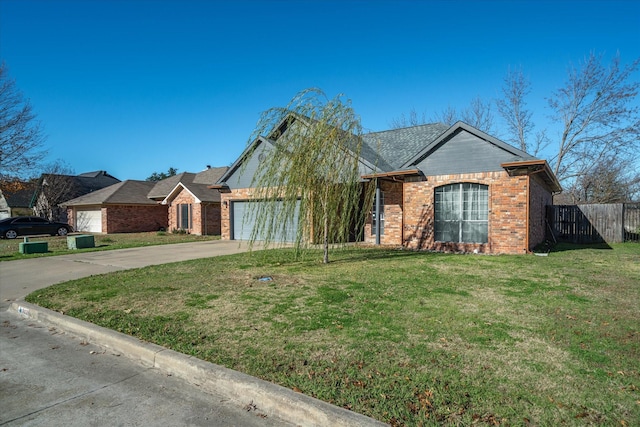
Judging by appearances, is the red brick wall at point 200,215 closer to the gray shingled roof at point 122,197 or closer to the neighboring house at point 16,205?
the gray shingled roof at point 122,197

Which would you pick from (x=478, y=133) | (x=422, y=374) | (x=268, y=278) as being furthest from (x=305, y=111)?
(x=422, y=374)

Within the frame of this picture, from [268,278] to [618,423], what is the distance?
6.30m

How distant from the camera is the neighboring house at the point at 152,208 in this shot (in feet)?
75.9

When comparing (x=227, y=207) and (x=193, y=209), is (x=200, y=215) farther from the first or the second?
(x=227, y=207)

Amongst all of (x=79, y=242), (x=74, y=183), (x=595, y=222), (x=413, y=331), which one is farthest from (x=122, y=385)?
(x=74, y=183)

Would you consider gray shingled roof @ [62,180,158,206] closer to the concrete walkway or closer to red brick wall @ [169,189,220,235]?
red brick wall @ [169,189,220,235]

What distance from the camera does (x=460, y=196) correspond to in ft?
41.6

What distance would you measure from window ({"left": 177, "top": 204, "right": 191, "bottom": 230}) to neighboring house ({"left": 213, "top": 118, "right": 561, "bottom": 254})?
12.3m

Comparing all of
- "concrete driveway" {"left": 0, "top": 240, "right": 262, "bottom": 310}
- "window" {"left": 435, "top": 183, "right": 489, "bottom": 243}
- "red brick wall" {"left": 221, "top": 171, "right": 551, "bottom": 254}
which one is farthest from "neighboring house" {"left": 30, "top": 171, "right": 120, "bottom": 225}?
"window" {"left": 435, "top": 183, "right": 489, "bottom": 243}

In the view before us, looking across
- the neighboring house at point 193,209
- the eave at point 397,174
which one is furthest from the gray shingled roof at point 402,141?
the neighboring house at point 193,209

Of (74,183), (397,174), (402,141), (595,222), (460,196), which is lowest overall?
(595,222)

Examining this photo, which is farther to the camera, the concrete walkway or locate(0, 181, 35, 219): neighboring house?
locate(0, 181, 35, 219): neighboring house

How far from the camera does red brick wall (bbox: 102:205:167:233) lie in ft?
82.6

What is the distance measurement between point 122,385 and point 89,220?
90.9 feet
